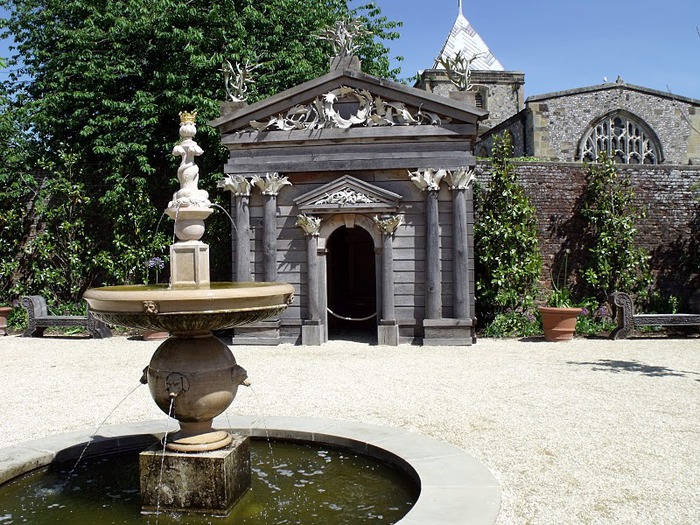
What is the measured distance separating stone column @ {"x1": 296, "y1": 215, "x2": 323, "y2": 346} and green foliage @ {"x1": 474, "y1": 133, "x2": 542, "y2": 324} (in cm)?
390

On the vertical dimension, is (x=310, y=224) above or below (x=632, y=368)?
above

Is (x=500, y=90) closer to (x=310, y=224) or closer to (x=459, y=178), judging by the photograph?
(x=459, y=178)

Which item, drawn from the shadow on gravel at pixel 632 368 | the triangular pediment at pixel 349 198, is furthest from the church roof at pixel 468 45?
the shadow on gravel at pixel 632 368

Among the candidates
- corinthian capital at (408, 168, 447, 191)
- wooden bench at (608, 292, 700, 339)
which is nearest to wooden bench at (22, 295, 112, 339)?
corinthian capital at (408, 168, 447, 191)

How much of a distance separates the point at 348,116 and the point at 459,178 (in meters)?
2.48

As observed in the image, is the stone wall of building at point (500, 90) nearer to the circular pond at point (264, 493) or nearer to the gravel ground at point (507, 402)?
the gravel ground at point (507, 402)

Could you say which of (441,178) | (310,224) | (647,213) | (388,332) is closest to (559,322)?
(388,332)

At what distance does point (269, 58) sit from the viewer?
1688 cm

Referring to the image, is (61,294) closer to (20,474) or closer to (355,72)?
(355,72)

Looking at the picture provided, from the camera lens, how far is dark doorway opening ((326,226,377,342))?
16.0m

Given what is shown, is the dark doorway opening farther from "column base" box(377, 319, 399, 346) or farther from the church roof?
the church roof

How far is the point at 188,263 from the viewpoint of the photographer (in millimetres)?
5125

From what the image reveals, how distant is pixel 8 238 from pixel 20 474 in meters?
12.8

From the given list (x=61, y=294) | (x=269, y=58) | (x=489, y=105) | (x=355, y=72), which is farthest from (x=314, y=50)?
(x=489, y=105)
